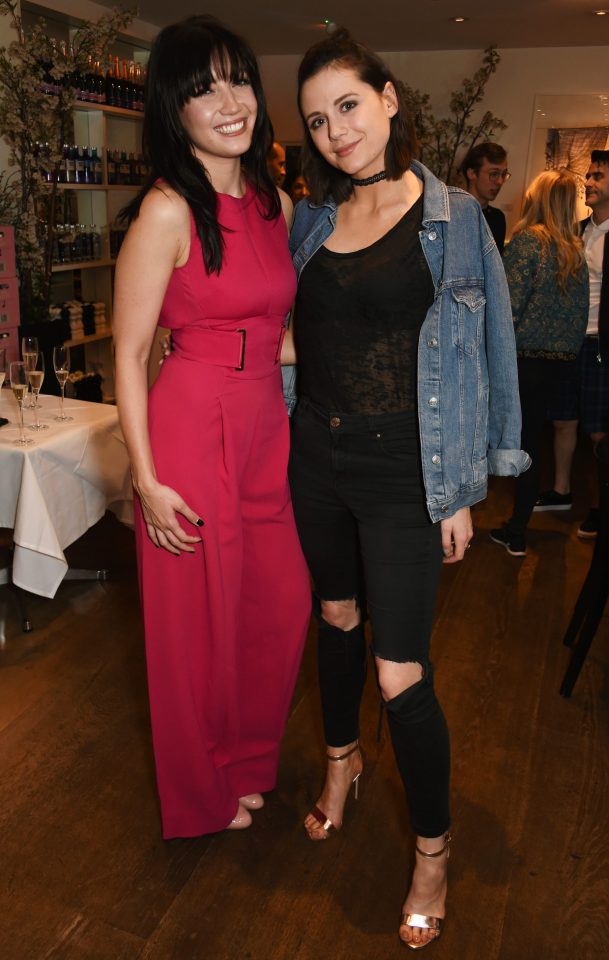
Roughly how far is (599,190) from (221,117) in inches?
119

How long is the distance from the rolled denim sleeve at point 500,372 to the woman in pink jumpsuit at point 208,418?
42 centimetres

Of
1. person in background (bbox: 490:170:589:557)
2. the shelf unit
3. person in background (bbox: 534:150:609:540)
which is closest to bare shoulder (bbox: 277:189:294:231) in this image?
person in background (bbox: 490:170:589:557)

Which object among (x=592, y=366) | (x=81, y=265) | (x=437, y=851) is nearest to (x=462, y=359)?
(x=437, y=851)

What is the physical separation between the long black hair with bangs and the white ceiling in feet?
13.5

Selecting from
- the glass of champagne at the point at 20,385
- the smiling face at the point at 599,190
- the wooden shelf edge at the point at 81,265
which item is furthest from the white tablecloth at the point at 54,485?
the wooden shelf edge at the point at 81,265

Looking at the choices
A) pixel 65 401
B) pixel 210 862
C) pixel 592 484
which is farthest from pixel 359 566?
pixel 592 484

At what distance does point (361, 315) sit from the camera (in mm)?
1620

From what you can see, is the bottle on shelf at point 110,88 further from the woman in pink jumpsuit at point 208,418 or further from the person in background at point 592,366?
the woman in pink jumpsuit at point 208,418

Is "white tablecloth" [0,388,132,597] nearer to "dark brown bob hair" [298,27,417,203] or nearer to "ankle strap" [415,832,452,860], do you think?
"dark brown bob hair" [298,27,417,203]

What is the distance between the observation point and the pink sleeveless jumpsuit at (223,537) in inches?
68.5

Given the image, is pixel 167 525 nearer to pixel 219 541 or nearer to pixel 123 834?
pixel 219 541

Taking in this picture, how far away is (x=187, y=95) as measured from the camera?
162 cm

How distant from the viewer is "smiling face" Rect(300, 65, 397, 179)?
1.58 meters

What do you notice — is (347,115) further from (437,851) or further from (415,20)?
(415,20)
